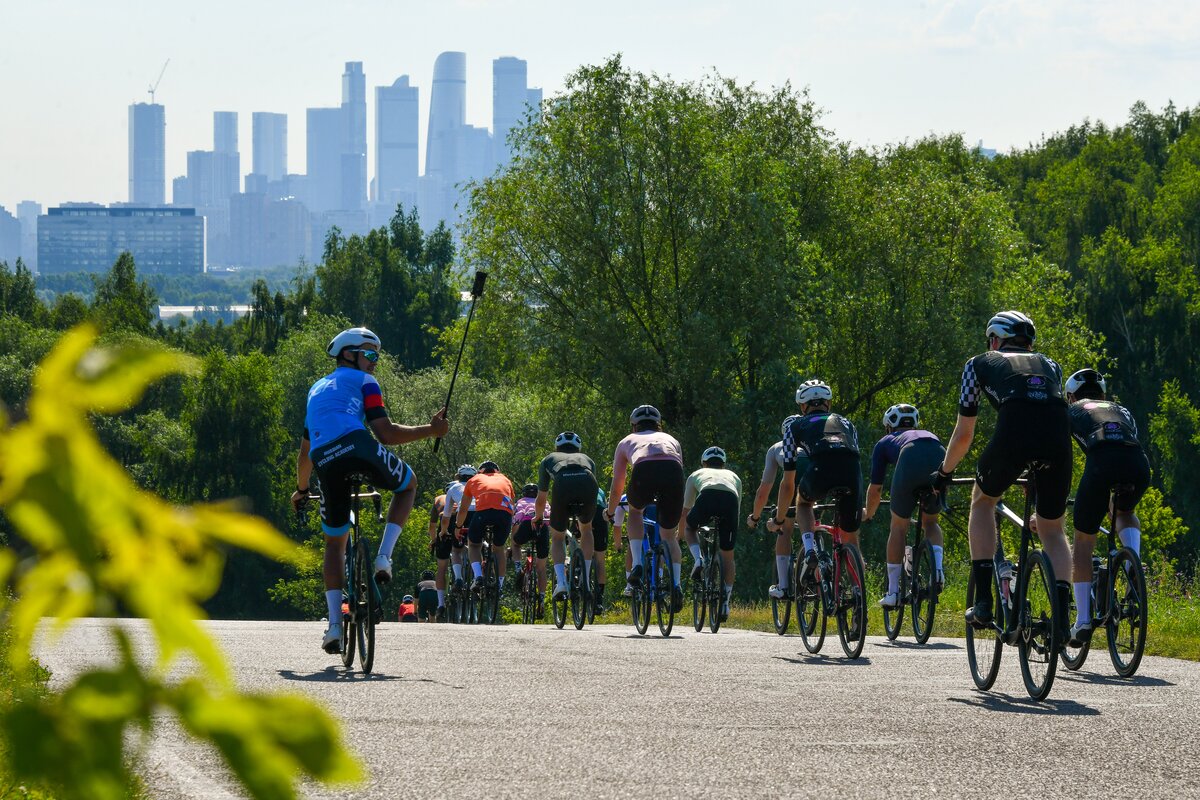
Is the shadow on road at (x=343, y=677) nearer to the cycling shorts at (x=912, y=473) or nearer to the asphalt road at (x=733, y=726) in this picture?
the asphalt road at (x=733, y=726)

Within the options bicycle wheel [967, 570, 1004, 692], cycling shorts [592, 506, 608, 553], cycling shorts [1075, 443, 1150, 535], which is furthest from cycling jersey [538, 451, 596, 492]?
bicycle wheel [967, 570, 1004, 692]

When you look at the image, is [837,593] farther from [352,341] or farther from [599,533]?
[599,533]

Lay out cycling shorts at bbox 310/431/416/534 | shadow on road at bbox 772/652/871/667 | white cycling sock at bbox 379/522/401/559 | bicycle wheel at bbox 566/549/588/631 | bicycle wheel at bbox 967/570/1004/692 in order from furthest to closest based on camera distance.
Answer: bicycle wheel at bbox 566/549/588/631
shadow on road at bbox 772/652/871/667
white cycling sock at bbox 379/522/401/559
cycling shorts at bbox 310/431/416/534
bicycle wheel at bbox 967/570/1004/692

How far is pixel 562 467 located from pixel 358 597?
21.9 ft

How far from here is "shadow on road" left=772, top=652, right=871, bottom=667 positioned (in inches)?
470

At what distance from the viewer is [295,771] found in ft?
3.31

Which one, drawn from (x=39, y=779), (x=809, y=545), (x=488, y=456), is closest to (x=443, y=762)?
(x=39, y=779)

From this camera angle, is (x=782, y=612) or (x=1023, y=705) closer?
(x=1023, y=705)

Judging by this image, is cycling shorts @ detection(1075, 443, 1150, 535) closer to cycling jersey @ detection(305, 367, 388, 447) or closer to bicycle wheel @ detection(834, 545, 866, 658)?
bicycle wheel @ detection(834, 545, 866, 658)

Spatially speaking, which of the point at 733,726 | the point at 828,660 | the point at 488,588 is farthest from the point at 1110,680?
the point at 488,588

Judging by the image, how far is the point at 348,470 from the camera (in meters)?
10.6

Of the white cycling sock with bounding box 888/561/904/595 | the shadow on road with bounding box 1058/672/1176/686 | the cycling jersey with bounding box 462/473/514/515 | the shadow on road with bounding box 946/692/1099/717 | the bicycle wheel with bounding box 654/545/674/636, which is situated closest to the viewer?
the shadow on road with bounding box 946/692/1099/717

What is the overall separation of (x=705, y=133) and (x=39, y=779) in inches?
1678

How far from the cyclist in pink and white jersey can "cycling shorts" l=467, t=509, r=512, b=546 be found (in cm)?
585
